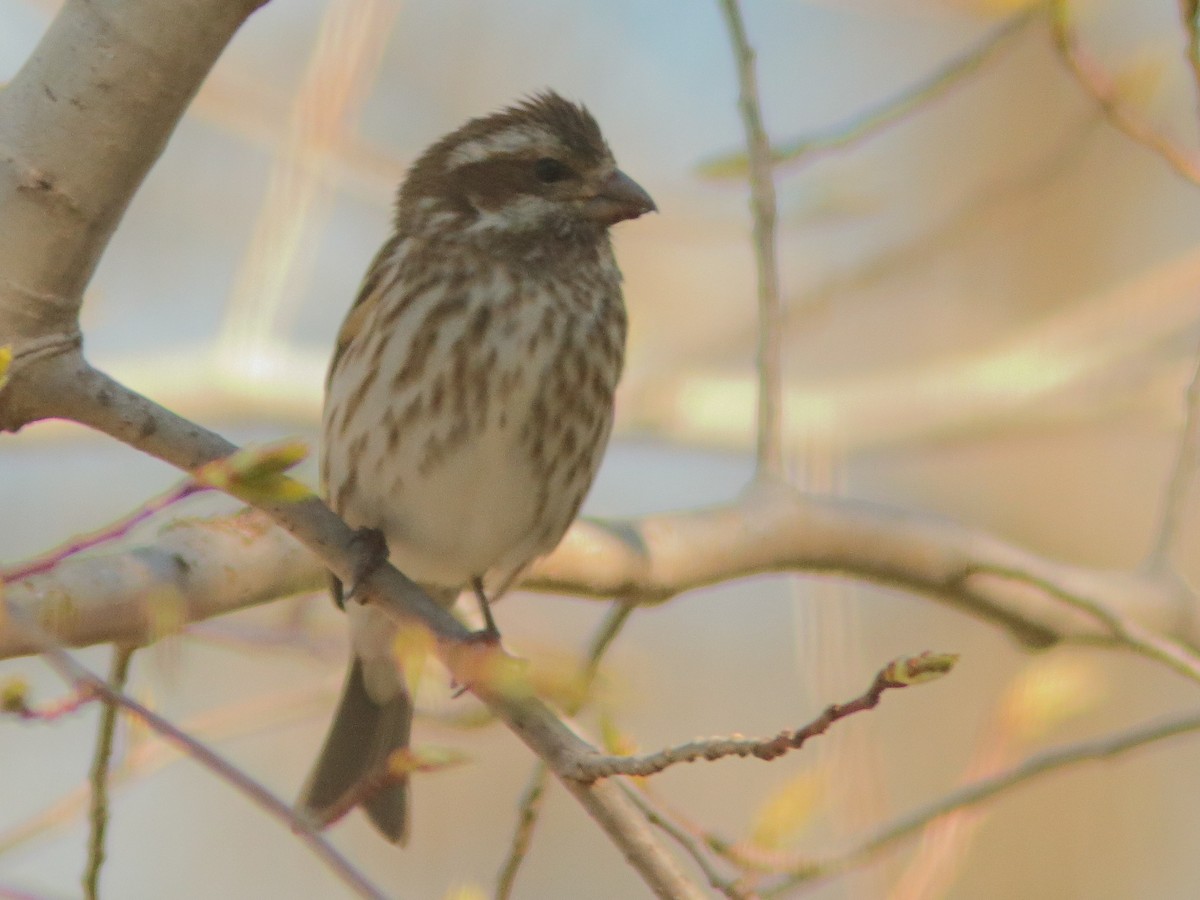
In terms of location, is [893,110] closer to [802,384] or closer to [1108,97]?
[1108,97]

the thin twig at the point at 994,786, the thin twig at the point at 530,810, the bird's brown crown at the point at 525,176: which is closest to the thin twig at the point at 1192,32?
the thin twig at the point at 994,786

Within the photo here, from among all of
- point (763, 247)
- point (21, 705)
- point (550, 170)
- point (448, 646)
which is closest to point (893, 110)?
point (763, 247)

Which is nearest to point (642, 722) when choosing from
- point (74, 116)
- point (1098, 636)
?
point (1098, 636)

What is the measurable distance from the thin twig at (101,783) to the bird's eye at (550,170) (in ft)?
5.91

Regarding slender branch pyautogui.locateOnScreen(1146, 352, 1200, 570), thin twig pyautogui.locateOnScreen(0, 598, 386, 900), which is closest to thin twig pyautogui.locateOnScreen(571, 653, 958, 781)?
thin twig pyautogui.locateOnScreen(0, 598, 386, 900)

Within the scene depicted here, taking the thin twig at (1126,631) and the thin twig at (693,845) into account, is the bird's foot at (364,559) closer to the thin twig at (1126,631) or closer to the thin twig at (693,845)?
the thin twig at (693,845)

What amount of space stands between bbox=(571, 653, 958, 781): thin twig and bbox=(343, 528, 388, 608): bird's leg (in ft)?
2.37

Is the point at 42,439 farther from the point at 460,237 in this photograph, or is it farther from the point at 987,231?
the point at 987,231

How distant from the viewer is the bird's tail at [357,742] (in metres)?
4.23

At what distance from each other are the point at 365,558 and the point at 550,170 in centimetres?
145

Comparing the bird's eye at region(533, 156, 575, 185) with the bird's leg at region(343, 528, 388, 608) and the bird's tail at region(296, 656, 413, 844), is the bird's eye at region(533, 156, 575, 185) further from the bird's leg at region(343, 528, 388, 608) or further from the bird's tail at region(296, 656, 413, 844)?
the bird's tail at region(296, 656, 413, 844)

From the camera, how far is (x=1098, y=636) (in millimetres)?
4102

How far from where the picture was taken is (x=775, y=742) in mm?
2240

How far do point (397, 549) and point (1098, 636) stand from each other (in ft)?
5.70
